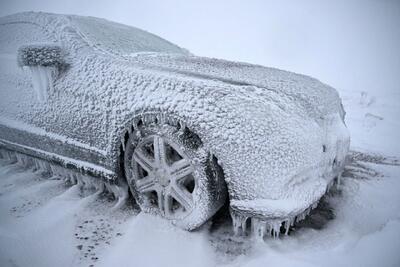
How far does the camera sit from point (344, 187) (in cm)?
268

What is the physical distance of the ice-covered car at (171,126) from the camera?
67.5 inches

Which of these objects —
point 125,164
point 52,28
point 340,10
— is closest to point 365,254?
point 125,164

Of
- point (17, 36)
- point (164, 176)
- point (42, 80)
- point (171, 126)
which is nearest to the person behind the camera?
point (171, 126)

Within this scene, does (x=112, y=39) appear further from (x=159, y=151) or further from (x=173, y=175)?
(x=173, y=175)

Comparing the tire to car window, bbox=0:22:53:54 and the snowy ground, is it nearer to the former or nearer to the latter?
the snowy ground

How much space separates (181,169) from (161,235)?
0.50 m

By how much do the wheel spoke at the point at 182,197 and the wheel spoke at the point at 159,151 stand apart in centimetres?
21

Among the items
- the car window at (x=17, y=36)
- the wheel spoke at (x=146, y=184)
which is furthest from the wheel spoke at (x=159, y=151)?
the car window at (x=17, y=36)

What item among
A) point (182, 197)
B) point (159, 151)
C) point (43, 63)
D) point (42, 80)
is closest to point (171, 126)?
point (159, 151)

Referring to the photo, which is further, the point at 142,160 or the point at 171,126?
the point at 142,160

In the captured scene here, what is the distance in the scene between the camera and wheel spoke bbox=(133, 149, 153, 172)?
1.98m

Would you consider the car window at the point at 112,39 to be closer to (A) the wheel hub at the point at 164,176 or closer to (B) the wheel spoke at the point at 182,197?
(A) the wheel hub at the point at 164,176

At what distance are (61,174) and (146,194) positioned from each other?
1063 mm

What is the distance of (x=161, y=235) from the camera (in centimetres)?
191
